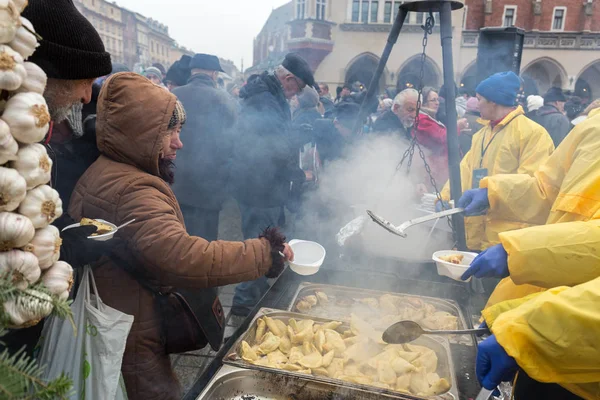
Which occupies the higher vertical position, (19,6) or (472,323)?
(19,6)

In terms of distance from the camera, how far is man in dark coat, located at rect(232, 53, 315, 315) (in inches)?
163

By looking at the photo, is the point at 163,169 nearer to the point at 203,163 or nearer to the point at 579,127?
the point at 579,127

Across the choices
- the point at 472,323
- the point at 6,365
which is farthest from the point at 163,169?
the point at 472,323

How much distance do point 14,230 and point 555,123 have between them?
7574mm

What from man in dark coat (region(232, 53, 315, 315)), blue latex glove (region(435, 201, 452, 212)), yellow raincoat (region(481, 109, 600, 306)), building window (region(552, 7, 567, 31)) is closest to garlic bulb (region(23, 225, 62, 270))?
yellow raincoat (region(481, 109, 600, 306))

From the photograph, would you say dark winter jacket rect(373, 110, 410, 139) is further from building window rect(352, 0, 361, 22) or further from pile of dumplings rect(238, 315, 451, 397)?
building window rect(352, 0, 361, 22)

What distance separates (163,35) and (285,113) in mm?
76214

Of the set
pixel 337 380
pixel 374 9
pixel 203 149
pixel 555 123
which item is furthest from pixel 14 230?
pixel 374 9

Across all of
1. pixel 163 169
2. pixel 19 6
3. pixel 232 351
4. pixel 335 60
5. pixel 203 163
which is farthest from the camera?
pixel 335 60

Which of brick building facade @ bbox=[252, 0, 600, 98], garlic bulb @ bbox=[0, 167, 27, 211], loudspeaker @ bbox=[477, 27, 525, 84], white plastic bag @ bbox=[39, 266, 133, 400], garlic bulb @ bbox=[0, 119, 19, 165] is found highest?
brick building facade @ bbox=[252, 0, 600, 98]

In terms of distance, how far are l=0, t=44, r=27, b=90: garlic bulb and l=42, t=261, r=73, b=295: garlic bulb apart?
43 cm

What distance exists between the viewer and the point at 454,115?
356 cm

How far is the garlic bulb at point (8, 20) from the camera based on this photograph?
29.7 inches

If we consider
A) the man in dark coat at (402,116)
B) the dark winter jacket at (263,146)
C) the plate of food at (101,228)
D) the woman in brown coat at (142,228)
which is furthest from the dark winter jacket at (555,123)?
the plate of food at (101,228)
